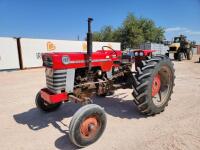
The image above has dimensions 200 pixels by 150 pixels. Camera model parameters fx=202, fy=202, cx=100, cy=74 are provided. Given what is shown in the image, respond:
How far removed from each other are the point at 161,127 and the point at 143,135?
0.50 meters

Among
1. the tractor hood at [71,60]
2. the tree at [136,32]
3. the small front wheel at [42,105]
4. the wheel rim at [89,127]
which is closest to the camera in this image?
the wheel rim at [89,127]

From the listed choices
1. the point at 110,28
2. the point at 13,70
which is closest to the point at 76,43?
the point at 13,70

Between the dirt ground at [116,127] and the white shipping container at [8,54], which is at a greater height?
the white shipping container at [8,54]

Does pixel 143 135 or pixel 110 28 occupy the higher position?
pixel 110 28

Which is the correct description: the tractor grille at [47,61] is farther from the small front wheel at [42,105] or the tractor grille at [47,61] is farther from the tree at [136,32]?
the tree at [136,32]

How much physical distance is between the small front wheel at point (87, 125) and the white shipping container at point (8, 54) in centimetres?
1186

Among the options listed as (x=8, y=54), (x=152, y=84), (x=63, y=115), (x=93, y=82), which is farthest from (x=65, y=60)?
(x=8, y=54)

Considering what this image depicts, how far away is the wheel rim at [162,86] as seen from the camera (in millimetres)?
4681

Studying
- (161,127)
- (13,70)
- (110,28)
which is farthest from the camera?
(110,28)

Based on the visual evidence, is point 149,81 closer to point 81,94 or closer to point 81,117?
point 81,94

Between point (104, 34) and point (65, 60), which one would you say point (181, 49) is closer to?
point (65, 60)

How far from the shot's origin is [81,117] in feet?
10.1

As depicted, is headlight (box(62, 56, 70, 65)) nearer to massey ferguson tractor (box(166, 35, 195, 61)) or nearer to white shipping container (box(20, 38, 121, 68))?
white shipping container (box(20, 38, 121, 68))

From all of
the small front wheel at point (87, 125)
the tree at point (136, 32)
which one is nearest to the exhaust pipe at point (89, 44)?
the small front wheel at point (87, 125)
